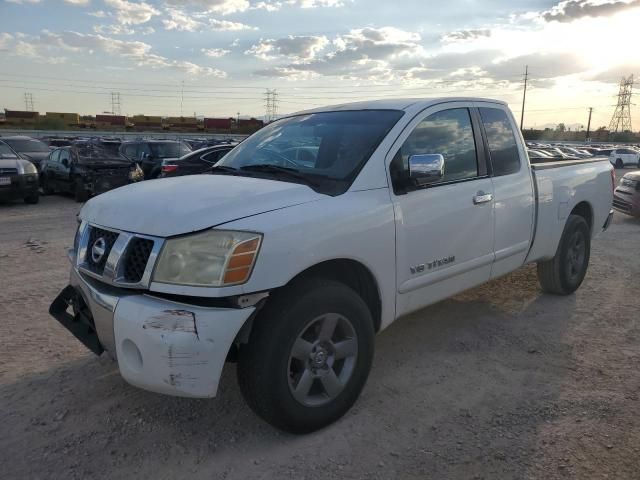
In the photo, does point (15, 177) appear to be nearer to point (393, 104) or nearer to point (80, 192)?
point (80, 192)

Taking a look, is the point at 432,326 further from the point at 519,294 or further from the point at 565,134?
the point at 565,134

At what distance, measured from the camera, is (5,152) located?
40.9 ft

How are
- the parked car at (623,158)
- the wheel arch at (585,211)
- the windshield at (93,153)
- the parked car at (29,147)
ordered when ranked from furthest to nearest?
the parked car at (623,158) < the parked car at (29,147) < the windshield at (93,153) < the wheel arch at (585,211)

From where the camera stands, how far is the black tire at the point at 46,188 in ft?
47.8

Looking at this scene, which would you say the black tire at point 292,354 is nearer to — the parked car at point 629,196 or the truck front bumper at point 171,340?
the truck front bumper at point 171,340

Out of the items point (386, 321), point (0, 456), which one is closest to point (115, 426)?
point (0, 456)

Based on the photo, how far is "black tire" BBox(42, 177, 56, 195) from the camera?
47.8ft

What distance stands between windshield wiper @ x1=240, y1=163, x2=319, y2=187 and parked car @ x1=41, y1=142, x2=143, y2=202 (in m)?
10.2

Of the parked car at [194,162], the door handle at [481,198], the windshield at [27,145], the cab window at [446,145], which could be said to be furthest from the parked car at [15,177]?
the door handle at [481,198]

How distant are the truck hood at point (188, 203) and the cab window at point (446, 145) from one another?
757 millimetres

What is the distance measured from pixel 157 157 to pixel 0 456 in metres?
13.8

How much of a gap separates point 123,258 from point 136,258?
7 centimetres

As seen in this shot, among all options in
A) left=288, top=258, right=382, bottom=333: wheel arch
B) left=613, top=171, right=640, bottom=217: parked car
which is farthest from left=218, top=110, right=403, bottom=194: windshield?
left=613, top=171, right=640, bottom=217: parked car

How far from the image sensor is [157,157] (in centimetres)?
1577
